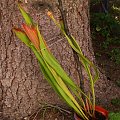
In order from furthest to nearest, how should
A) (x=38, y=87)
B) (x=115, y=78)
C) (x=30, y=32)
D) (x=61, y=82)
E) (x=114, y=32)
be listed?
(x=114, y=32) → (x=115, y=78) → (x=38, y=87) → (x=61, y=82) → (x=30, y=32)

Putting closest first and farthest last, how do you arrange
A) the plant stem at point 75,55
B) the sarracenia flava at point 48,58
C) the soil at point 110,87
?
the sarracenia flava at point 48,58, the plant stem at point 75,55, the soil at point 110,87

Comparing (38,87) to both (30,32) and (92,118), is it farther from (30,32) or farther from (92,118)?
(30,32)

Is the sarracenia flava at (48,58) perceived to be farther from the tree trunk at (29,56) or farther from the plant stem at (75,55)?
the tree trunk at (29,56)

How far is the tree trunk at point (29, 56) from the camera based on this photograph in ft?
8.80

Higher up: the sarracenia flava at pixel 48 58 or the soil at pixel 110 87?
the sarracenia flava at pixel 48 58

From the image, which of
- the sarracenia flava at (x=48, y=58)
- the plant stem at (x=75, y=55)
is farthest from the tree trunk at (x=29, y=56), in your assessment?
the sarracenia flava at (x=48, y=58)

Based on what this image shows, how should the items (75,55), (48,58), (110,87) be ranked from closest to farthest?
(48,58) → (75,55) → (110,87)

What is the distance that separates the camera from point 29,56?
276 centimetres

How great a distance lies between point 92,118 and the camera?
8.63ft

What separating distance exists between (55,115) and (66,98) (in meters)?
0.42

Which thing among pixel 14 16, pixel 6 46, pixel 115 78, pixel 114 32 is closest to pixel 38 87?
pixel 6 46

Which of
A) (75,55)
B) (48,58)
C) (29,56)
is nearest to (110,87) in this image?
(75,55)

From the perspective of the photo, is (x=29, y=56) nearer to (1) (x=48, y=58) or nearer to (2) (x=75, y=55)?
(2) (x=75, y=55)

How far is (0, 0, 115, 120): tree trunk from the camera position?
8.80 ft
